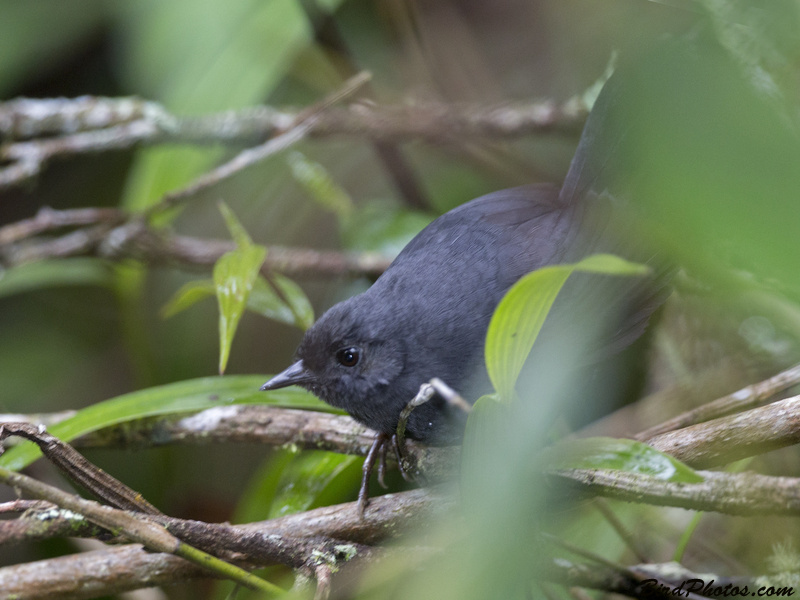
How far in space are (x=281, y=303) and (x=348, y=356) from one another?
20.8 inches

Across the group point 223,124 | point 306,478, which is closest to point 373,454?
point 306,478

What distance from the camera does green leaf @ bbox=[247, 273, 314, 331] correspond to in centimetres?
215

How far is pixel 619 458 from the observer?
118cm

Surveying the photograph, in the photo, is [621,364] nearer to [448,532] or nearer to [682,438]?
[682,438]

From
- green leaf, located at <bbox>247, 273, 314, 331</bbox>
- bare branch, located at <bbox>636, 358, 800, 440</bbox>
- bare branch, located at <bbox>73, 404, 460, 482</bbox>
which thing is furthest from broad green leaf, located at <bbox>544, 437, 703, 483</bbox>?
green leaf, located at <bbox>247, 273, 314, 331</bbox>

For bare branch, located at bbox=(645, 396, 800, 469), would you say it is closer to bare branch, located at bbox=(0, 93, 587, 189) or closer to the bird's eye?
the bird's eye

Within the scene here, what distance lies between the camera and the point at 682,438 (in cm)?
135

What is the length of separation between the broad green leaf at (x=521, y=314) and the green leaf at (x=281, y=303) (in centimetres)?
112

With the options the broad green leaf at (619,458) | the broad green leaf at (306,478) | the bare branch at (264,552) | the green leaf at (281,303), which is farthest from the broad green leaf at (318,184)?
the broad green leaf at (619,458)

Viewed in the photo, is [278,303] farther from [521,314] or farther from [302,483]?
[521,314]

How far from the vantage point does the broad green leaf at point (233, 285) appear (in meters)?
1.64

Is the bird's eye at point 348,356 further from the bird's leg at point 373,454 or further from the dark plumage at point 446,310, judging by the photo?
the bird's leg at point 373,454

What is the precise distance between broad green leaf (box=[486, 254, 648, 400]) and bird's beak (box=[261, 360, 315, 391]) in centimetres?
78

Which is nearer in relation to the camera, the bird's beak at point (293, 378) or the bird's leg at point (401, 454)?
the bird's leg at point (401, 454)
